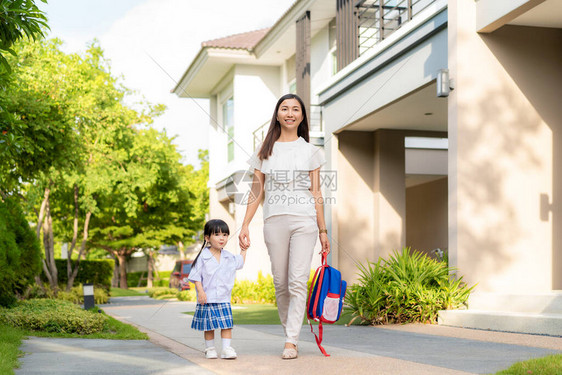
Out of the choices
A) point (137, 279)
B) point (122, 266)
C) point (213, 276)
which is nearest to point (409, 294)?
point (213, 276)

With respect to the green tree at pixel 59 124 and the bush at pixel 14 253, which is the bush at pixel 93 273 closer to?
the green tree at pixel 59 124

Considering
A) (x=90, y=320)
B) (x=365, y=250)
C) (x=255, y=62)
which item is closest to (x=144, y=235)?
(x=255, y=62)

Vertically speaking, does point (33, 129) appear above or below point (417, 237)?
above

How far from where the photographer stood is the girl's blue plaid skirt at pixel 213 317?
5305 mm

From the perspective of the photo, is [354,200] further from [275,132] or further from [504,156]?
[275,132]

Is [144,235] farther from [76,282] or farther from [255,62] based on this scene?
[255,62]

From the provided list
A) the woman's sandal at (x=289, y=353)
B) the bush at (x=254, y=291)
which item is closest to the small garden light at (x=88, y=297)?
the bush at (x=254, y=291)

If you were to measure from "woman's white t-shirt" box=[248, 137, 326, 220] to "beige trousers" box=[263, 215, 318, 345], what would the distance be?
0.25 ft

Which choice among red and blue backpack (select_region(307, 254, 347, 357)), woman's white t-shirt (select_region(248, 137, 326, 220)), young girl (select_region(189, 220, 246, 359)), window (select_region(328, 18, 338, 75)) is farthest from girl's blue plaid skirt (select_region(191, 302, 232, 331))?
window (select_region(328, 18, 338, 75))

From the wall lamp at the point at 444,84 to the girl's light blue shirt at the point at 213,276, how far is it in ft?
16.0

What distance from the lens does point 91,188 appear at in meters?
18.0

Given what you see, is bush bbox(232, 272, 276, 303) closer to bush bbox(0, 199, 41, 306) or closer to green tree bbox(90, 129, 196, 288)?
green tree bbox(90, 129, 196, 288)

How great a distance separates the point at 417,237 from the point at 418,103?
32.4ft

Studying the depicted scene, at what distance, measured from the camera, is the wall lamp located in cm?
913
